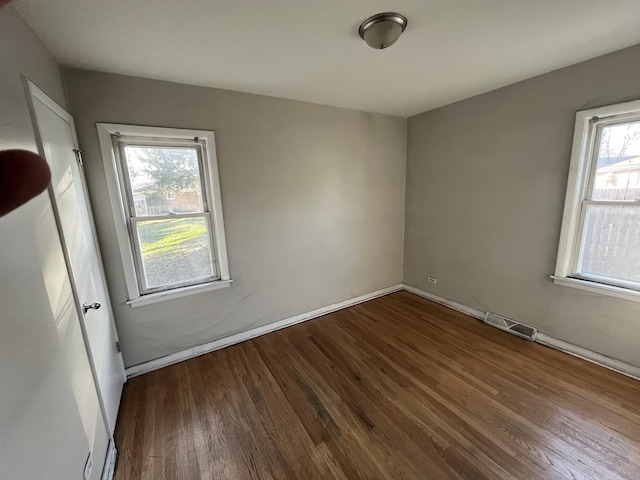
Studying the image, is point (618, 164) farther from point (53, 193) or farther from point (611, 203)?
point (53, 193)

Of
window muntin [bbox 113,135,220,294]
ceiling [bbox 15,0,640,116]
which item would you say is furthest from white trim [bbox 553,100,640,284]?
window muntin [bbox 113,135,220,294]

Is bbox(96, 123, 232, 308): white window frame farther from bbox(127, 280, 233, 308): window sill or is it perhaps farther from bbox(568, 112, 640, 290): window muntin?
bbox(568, 112, 640, 290): window muntin

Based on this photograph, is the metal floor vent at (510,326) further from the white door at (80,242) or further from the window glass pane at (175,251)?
the white door at (80,242)

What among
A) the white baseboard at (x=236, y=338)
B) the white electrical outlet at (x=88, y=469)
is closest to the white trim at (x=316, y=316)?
the white baseboard at (x=236, y=338)

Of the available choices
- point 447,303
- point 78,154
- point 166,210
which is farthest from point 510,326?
point 78,154

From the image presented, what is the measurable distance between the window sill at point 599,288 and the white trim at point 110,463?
354 cm

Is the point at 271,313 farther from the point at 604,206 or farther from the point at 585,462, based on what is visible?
the point at 604,206

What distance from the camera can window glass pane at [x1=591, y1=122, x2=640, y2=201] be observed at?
1.99 meters

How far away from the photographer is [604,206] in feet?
7.02

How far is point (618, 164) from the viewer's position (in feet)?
6.77

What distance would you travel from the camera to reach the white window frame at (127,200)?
2014mm

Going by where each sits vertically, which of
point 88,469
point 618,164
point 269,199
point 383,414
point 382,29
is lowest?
point 383,414

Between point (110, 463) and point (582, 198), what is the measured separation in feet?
12.6

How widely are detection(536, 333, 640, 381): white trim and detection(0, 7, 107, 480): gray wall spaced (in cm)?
348
